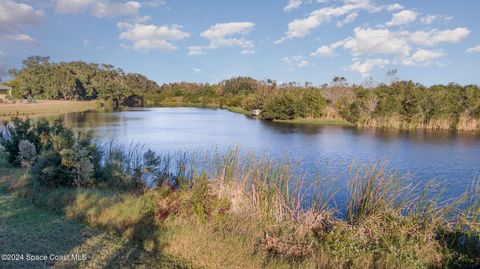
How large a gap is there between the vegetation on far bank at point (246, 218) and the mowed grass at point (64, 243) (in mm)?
242

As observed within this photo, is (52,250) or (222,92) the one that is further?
(222,92)

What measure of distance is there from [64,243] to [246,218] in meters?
3.04

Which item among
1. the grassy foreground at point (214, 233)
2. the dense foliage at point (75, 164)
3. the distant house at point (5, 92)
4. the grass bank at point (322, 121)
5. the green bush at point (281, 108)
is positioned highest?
the distant house at point (5, 92)

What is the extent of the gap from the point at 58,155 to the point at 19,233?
3.10 metres

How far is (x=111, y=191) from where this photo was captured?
26.2 feet

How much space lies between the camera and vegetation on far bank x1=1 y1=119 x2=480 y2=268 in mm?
Result: 5172

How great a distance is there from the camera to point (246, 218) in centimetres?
646

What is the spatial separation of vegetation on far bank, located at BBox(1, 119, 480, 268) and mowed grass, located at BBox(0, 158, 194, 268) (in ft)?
0.79

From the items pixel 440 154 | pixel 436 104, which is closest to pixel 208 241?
pixel 440 154

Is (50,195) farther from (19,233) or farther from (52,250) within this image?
(52,250)

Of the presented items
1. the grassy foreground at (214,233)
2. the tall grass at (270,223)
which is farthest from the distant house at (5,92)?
the tall grass at (270,223)

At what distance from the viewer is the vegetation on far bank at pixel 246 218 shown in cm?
517

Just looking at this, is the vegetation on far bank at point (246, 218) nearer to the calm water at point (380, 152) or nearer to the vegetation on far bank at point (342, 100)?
the calm water at point (380, 152)

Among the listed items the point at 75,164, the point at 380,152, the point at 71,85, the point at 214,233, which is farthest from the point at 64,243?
the point at 71,85
